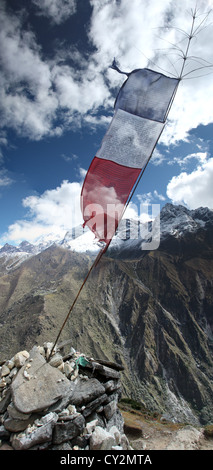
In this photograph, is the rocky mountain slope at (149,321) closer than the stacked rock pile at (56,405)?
No

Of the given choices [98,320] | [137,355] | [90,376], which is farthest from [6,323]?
[90,376]

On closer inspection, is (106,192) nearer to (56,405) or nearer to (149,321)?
(56,405)

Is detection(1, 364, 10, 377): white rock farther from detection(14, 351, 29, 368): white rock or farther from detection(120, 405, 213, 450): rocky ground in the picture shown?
detection(120, 405, 213, 450): rocky ground

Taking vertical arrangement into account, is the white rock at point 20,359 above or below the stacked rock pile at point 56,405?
above


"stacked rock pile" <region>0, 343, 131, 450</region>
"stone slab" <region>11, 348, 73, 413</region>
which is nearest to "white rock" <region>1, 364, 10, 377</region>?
"stacked rock pile" <region>0, 343, 131, 450</region>

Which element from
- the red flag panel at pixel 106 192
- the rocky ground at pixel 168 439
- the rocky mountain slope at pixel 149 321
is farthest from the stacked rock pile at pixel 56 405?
the rocky mountain slope at pixel 149 321

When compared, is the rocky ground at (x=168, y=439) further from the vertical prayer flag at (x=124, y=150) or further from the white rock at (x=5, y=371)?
the vertical prayer flag at (x=124, y=150)

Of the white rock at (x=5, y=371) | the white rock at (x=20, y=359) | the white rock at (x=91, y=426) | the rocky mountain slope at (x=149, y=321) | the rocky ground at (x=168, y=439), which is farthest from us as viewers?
the rocky mountain slope at (x=149, y=321)
